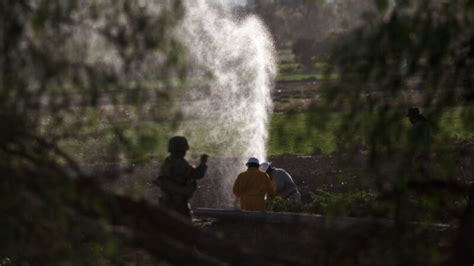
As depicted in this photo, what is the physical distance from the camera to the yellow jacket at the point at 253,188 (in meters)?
15.3

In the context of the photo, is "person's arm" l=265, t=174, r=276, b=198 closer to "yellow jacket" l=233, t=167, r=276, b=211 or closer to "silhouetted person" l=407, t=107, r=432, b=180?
"yellow jacket" l=233, t=167, r=276, b=211

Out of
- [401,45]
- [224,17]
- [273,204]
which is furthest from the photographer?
[224,17]

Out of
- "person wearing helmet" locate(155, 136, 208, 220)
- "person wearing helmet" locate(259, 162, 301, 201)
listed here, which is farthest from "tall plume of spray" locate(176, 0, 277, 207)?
"person wearing helmet" locate(155, 136, 208, 220)

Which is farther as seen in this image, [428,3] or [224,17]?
[224,17]

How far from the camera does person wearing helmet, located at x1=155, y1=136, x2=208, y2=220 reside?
39.1 feet

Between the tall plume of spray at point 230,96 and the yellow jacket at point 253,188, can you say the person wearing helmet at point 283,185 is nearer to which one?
the yellow jacket at point 253,188

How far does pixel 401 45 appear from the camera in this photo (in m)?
6.13

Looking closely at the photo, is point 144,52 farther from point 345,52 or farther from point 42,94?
point 345,52

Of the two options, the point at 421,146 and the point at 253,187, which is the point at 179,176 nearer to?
the point at 253,187

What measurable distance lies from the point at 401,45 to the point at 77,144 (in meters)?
2.05

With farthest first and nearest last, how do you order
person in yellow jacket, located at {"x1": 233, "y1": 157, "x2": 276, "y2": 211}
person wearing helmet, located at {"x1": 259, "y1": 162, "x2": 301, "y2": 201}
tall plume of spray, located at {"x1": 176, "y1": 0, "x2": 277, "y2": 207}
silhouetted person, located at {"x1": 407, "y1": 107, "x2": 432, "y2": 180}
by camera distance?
tall plume of spray, located at {"x1": 176, "y1": 0, "x2": 277, "y2": 207}, person wearing helmet, located at {"x1": 259, "y1": 162, "x2": 301, "y2": 201}, person in yellow jacket, located at {"x1": 233, "y1": 157, "x2": 276, "y2": 211}, silhouetted person, located at {"x1": 407, "y1": 107, "x2": 432, "y2": 180}

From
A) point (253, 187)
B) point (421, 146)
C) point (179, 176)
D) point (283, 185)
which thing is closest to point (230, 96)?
point (283, 185)

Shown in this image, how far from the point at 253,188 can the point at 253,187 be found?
0.05 ft

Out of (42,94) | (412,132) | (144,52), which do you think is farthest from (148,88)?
(412,132)
